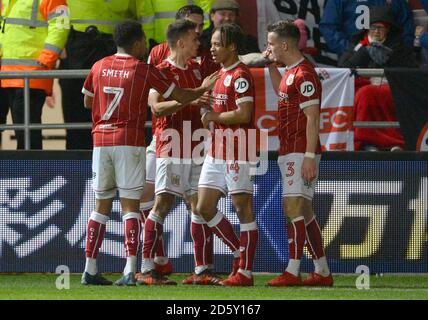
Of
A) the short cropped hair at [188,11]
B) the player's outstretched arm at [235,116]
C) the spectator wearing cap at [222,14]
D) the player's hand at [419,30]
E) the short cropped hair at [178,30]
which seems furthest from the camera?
the player's hand at [419,30]

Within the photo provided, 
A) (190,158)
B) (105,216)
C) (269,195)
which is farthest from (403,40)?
(105,216)

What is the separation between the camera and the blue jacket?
48.6 feet

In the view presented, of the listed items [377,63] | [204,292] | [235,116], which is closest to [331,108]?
[377,63]

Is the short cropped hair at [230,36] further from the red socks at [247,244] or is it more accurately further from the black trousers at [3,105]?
the black trousers at [3,105]

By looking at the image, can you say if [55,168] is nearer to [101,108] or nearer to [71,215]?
[71,215]

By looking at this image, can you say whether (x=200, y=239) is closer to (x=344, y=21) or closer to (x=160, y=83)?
(x=160, y=83)

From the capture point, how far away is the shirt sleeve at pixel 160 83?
11.7 meters

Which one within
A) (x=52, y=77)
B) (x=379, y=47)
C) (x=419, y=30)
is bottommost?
(x=52, y=77)

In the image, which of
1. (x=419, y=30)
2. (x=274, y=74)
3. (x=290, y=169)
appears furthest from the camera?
(x=419, y=30)

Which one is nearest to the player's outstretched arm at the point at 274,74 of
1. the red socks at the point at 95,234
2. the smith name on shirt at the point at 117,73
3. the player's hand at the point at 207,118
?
the player's hand at the point at 207,118

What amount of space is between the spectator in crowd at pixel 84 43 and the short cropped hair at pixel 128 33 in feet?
9.02

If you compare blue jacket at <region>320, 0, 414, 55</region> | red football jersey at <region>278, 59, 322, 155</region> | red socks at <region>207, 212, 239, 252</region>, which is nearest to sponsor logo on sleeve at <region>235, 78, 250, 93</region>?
red football jersey at <region>278, 59, 322, 155</region>

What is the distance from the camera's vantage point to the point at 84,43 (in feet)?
47.6

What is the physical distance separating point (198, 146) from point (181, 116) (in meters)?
0.29
